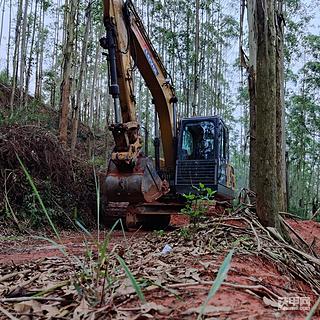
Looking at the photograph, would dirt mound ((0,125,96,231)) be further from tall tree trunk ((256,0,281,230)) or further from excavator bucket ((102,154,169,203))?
tall tree trunk ((256,0,281,230))

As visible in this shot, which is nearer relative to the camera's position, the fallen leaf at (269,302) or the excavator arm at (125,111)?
the fallen leaf at (269,302)

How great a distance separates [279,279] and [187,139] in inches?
236

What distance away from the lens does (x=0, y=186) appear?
23.6 ft

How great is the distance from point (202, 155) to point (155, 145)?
1020mm

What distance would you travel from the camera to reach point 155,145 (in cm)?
801

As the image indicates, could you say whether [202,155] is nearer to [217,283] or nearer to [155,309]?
[155,309]

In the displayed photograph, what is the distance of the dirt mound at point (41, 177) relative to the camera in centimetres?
729

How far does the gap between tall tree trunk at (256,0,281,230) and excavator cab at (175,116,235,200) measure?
3885mm

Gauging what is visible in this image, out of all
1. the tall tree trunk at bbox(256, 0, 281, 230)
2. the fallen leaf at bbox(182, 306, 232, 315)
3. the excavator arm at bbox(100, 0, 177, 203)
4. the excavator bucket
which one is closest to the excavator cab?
the excavator arm at bbox(100, 0, 177, 203)

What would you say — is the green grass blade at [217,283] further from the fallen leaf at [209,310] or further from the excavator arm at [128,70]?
the excavator arm at [128,70]

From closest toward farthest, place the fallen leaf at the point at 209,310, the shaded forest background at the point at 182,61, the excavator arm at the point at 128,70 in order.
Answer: the fallen leaf at the point at 209,310
the excavator arm at the point at 128,70
the shaded forest background at the point at 182,61

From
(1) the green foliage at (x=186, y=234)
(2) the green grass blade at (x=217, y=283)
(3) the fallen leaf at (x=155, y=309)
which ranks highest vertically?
(2) the green grass blade at (x=217, y=283)

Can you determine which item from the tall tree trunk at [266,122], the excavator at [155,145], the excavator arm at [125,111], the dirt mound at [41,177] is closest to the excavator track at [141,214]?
the excavator at [155,145]

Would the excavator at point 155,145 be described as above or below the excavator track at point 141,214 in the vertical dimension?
above
